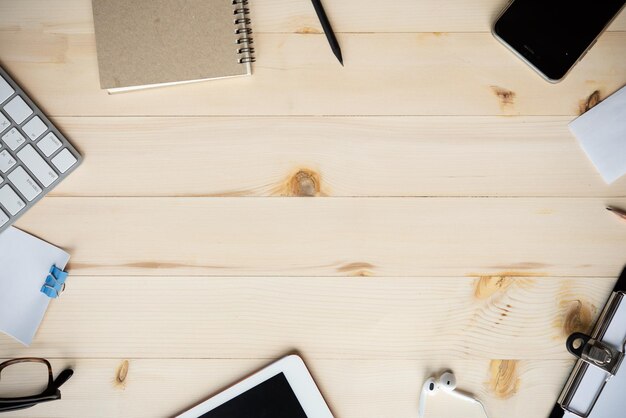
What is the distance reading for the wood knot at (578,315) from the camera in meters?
0.79

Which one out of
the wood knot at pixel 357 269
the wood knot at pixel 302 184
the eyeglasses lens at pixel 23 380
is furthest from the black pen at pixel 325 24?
the eyeglasses lens at pixel 23 380

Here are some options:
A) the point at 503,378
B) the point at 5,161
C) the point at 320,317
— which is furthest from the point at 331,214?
the point at 5,161

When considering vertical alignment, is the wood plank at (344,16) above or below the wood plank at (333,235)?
above

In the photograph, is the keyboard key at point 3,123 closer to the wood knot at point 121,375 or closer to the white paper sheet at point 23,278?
the white paper sheet at point 23,278

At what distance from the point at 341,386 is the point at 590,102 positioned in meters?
0.57

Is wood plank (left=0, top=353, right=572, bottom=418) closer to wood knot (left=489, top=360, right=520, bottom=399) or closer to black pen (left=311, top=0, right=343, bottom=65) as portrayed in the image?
wood knot (left=489, top=360, right=520, bottom=399)

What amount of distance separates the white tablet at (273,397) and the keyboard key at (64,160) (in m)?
0.41

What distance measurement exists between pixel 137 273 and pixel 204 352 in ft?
0.52

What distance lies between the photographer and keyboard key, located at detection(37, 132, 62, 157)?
734 mm

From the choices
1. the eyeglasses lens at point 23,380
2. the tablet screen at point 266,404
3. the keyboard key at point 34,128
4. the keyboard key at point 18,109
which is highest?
the keyboard key at point 18,109

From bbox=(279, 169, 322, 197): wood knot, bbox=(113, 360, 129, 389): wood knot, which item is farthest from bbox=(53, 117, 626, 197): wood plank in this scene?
bbox=(113, 360, 129, 389): wood knot

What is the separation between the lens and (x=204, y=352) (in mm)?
778

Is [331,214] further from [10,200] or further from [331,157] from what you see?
[10,200]

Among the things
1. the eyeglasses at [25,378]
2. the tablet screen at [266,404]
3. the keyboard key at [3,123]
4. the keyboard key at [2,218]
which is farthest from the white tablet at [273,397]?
the keyboard key at [3,123]
